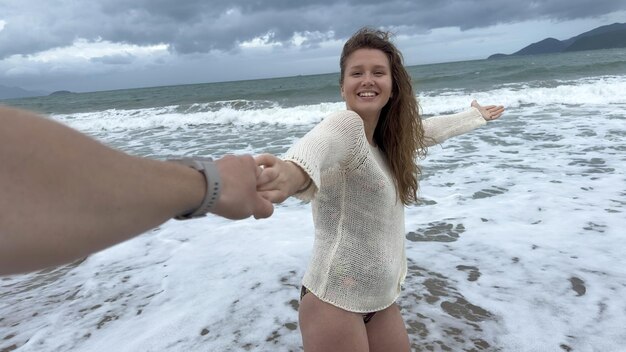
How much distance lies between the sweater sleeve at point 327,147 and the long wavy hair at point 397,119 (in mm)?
394

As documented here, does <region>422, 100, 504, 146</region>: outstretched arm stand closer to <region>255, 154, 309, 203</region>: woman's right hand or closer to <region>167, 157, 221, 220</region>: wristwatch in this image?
<region>255, 154, 309, 203</region>: woman's right hand

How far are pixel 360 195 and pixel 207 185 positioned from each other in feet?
2.98

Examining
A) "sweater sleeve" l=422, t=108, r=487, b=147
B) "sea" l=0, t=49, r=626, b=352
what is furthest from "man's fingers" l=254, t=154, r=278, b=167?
"sweater sleeve" l=422, t=108, r=487, b=147

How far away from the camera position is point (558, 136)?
9.40 metres

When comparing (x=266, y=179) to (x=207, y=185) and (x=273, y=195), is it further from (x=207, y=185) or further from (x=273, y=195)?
(x=207, y=185)

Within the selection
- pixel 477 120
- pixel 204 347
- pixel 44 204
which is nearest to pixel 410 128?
pixel 477 120

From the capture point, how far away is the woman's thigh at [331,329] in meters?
1.80

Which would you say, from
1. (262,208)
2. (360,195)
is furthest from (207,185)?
(360,195)

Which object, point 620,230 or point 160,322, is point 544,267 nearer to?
point 620,230

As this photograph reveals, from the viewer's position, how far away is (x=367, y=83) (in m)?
1.99

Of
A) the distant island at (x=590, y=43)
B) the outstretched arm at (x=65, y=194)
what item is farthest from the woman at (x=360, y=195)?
the distant island at (x=590, y=43)

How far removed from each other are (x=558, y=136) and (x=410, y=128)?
8.68m

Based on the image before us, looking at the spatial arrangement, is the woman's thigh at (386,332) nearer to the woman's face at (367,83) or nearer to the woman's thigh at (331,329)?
the woman's thigh at (331,329)

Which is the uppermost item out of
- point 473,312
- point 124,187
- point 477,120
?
point 124,187
